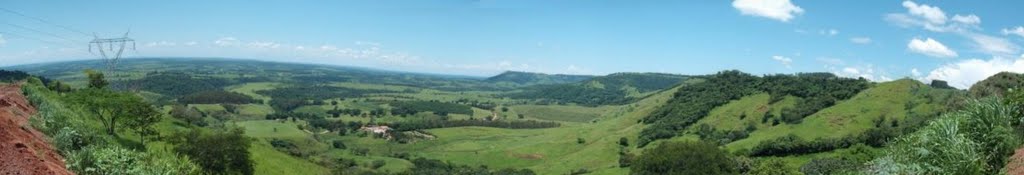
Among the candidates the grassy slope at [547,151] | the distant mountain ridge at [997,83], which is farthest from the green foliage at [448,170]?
the distant mountain ridge at [997,83]

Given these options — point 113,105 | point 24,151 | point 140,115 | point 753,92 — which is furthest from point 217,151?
point 753,92

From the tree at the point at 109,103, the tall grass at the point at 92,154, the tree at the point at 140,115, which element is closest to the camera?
the tall grass at the point at 92,154

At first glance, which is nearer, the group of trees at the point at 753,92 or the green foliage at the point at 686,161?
the green foliage at the point at 686,161

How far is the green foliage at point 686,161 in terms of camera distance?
80.9m

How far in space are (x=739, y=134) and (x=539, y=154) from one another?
47311 mm

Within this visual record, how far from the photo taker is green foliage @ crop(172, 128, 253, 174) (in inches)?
2699

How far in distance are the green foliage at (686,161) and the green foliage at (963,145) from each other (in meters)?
45.1

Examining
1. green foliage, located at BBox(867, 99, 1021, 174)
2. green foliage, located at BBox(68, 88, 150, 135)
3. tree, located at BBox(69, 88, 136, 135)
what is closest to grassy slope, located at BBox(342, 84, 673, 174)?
green foliage, located at BBox(68, 88, 150, 135)

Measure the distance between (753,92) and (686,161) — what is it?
321 ft

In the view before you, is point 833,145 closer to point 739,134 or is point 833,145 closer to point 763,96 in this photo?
point 739,134

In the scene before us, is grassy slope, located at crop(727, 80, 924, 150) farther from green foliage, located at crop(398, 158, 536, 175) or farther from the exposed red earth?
the exposed red earth

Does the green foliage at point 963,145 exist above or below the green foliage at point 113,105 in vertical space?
above

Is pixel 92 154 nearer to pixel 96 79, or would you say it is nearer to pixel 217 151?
pixel 217 151

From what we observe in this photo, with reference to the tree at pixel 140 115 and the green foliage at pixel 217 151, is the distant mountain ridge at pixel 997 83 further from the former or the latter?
the tree at pixel 140 115
